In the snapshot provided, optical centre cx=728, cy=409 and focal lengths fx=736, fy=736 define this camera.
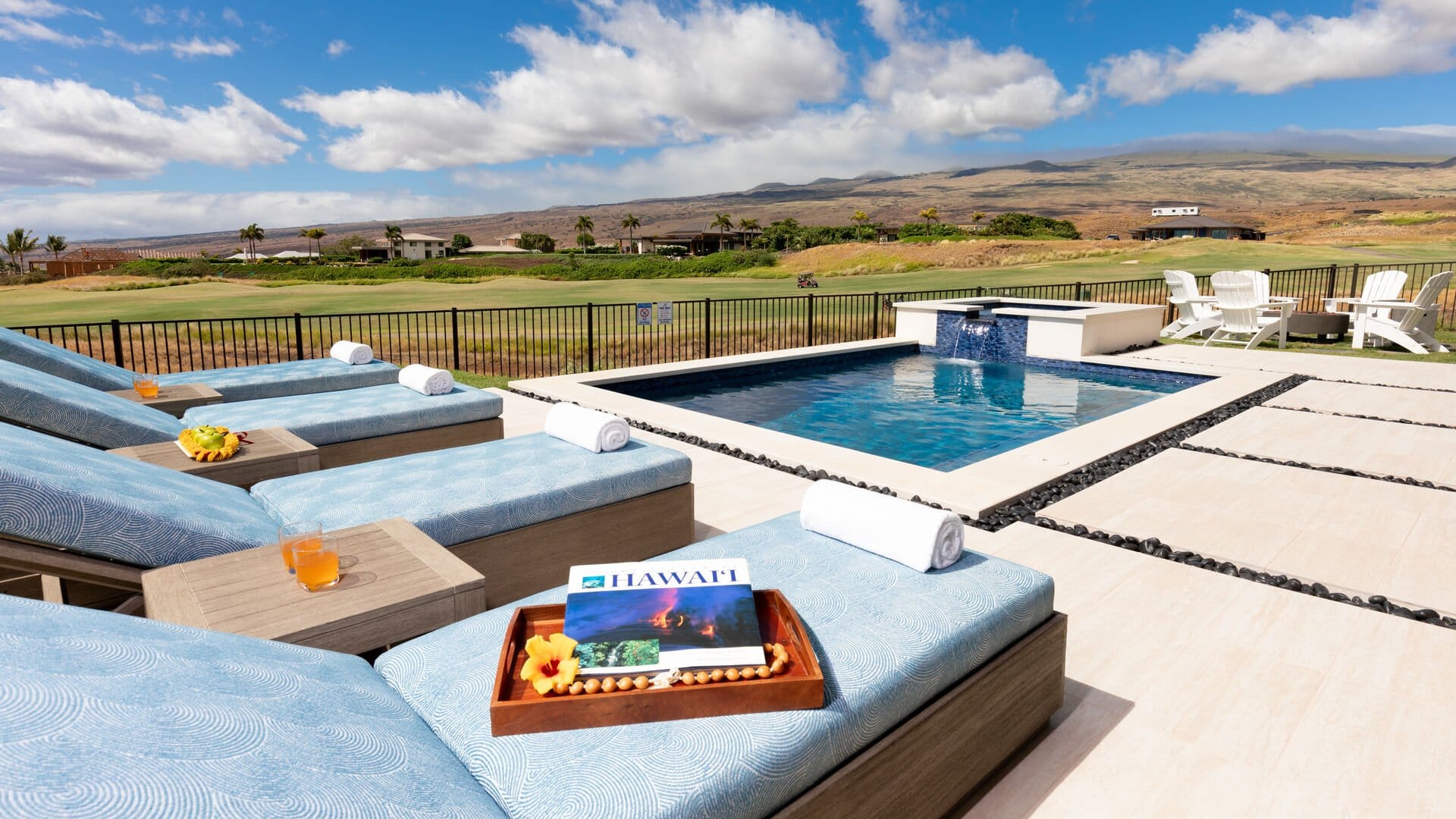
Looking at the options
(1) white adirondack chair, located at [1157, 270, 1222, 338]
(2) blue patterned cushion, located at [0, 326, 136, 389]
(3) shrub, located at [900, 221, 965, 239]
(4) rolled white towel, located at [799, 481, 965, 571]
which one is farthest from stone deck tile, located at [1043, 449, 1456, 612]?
(3) shrub, located at [900, 221, 965, 239]

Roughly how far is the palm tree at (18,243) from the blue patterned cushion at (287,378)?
8000cm

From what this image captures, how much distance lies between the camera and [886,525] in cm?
225

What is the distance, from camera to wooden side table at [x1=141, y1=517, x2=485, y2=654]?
182cm

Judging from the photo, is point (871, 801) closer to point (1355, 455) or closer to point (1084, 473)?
point (1084, 473)

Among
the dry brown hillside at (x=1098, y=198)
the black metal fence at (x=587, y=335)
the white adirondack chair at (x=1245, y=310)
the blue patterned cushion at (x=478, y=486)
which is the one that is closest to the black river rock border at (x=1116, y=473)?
the blue patterned cushion at (x=478, y=486)

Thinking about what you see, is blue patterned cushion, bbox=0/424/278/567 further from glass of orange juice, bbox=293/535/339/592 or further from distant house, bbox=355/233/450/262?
distant house, bbox=355/233/450/262

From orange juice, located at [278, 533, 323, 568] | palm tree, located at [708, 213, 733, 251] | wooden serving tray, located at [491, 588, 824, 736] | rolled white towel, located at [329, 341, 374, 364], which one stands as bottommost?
wooden serving tray, located at [491, 588, 824, 736]

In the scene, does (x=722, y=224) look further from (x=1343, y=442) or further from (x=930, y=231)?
(x=1343, y=442)

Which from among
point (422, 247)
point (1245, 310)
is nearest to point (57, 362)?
point (1245, 310)

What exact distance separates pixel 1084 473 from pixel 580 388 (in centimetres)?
468

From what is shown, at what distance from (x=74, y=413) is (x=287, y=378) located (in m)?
2.30

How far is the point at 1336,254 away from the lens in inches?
1366

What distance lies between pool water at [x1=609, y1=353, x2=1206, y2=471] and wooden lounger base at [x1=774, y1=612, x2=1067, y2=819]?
3743 mm

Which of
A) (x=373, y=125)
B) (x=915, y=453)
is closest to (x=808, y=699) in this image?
(x=915, y=453)
